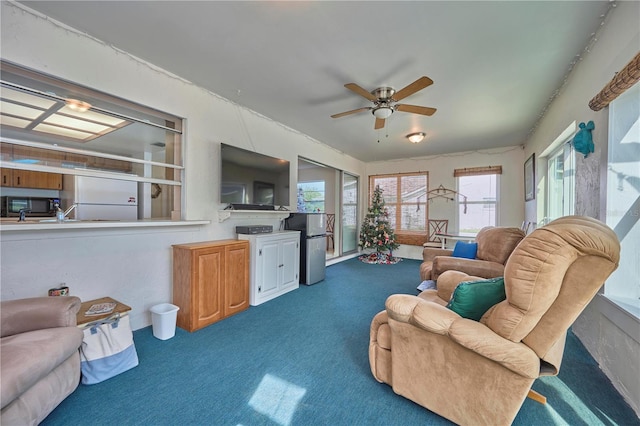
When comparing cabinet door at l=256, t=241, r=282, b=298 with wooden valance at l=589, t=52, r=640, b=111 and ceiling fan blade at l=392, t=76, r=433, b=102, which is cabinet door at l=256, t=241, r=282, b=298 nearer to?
ceiling fan blade at l=392, t=76, r=433, b=102

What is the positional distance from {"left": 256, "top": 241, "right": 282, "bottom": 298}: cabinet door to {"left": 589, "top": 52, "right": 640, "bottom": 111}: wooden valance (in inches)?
131

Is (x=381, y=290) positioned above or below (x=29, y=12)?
below

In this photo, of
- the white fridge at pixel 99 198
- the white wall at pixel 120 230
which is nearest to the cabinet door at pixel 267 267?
the white wall at pixel 120 230

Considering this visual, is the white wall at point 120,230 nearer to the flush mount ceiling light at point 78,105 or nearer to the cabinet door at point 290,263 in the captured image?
the flush mount ceiling light at point 78,105

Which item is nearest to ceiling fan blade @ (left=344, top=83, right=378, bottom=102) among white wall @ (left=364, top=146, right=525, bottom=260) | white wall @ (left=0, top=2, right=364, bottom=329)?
white wall @ (left=0, top=2, right=364, bottom=329)

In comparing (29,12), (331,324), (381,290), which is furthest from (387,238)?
(29,12)

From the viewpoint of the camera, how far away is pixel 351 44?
6.86 feet

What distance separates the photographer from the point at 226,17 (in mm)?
1833

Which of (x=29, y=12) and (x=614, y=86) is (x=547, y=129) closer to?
(x=614, y=86)

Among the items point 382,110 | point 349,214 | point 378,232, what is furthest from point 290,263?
point 349,214

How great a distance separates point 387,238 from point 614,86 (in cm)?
453

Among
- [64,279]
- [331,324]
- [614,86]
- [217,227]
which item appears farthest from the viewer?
[217,227]

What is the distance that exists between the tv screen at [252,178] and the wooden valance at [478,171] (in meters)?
4.10

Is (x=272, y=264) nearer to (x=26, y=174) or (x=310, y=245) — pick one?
(x=310, y=245)
